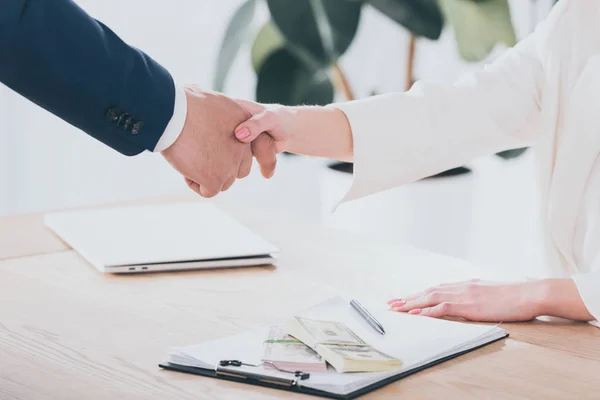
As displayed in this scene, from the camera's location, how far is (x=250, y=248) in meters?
1.55

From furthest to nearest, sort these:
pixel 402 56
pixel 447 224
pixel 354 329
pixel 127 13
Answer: pixel 402 56
pixel 127 13
pixel 447 224
pixel 354 329

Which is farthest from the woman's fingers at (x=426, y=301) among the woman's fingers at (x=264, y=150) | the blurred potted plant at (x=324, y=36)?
the blurred potted plant at (x=324, y=36)

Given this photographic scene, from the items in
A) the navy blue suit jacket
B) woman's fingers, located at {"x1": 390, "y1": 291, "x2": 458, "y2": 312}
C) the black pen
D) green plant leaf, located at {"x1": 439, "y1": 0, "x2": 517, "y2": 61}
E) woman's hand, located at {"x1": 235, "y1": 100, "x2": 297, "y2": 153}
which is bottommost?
the black pen

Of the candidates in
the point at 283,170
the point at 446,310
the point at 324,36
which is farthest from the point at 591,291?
the point at 283,170

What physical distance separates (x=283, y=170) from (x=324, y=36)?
0.91 metres

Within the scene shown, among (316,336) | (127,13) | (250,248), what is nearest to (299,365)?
(316,336)

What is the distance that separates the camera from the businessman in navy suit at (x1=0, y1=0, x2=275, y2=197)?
56.6 inches

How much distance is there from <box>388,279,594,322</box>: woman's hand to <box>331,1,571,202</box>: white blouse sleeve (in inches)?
14.7

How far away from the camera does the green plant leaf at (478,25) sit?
2811 millimetres

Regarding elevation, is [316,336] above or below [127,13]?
below

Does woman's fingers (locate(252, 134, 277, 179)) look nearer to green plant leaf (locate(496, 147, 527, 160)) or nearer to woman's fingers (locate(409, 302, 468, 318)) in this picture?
woman's fingers (locate(409, 302, 468, 318))

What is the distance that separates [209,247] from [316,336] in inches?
20.5

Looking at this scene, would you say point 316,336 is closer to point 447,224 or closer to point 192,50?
point 447,224

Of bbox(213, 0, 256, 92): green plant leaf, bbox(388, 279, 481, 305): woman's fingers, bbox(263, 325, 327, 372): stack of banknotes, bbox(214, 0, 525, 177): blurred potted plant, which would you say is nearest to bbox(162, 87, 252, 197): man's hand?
bbox(388, 279, 481, 305): woman's fingers
